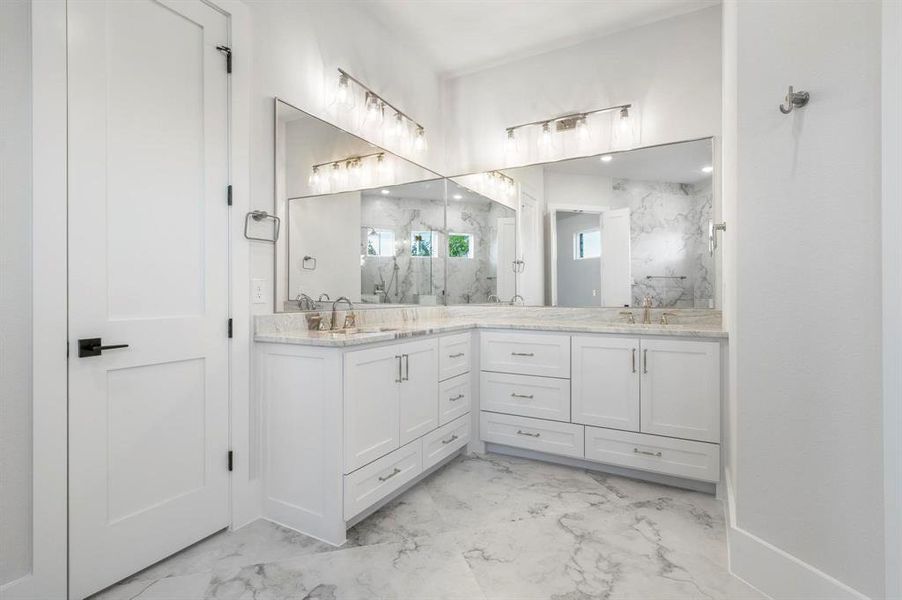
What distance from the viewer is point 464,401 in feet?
9.22

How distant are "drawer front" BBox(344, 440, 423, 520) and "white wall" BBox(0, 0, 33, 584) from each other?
1.03m

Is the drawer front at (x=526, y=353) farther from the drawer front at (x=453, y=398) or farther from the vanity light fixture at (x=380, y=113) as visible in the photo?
the vanity light fixture at (x=380, y=113)

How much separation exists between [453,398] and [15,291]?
6.59 feet

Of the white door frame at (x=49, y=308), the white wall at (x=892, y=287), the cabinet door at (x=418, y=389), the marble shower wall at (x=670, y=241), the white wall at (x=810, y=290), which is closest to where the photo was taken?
the white wall at (x=892, y=287)

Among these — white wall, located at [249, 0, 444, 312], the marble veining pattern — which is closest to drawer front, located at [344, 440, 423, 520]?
the marble veining pattern

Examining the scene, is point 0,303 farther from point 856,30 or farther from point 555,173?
point 555,173

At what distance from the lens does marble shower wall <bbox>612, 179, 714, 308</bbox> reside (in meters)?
2.75

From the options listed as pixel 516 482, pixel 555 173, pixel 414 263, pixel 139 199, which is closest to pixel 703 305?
pixel 555 173

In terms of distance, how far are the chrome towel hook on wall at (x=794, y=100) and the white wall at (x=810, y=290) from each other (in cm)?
3

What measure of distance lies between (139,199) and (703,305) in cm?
302

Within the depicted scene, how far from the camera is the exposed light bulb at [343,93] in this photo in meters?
2.63

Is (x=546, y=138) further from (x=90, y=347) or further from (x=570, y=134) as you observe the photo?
(x=90, y=347)

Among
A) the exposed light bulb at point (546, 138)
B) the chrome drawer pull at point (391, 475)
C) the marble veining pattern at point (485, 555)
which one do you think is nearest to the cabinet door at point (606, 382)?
the marble veining pattern at point (485, 555)

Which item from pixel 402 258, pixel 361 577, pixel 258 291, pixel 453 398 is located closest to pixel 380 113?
pixel 402 258
